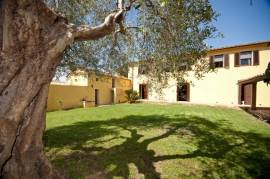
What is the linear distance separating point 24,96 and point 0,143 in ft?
2.83

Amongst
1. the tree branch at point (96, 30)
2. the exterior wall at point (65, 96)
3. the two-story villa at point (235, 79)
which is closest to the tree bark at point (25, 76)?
the tree branch at point (96, 30)

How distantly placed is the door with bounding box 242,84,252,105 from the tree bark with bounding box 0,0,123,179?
82.3 feet

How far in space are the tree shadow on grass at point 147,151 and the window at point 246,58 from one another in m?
15.8

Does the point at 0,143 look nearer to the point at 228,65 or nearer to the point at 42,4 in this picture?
the point at 42,4

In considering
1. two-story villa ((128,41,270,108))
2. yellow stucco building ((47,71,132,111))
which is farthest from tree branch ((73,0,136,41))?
two-story villa ((128,41,270,108))

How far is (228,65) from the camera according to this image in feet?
90.6

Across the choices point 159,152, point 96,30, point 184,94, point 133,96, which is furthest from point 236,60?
point 96,30

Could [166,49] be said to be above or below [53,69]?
A: above

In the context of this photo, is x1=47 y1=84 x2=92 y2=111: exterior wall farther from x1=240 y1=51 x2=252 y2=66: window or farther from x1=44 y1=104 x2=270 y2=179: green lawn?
x1=240 y1=51 x2=252 y2=66: window

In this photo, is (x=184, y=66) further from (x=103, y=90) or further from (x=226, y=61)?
(x=103, y=90)

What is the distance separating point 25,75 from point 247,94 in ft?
85.6

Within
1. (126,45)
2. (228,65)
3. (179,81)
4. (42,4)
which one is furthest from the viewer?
(228,65)

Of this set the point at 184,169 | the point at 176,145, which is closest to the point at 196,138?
the point at 176,145

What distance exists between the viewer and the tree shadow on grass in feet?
24.2
